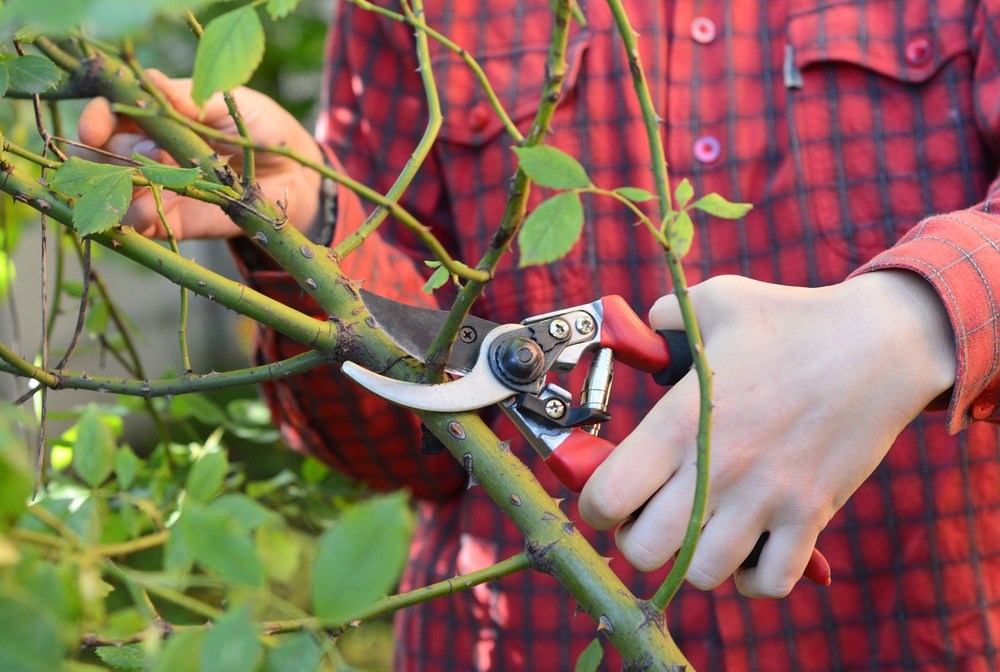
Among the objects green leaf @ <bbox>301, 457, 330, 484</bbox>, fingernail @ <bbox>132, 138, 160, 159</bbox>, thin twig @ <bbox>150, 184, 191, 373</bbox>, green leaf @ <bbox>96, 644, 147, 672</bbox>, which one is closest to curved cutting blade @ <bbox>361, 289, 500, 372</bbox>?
thin twig @ <bbox>150, 184, 191, 373</bbox>

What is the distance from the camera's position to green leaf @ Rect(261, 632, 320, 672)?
224mm

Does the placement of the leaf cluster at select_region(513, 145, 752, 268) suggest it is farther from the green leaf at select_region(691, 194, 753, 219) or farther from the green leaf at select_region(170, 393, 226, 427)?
the green leaf at select_region(170, 393, 226, 427)

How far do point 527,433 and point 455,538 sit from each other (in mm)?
544

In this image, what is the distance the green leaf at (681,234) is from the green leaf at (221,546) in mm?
200

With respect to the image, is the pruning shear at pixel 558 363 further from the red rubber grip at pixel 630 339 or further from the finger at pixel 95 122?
the finger at pixel 95 122

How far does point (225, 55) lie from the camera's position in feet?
0.91

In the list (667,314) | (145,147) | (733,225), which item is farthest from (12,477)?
(733,225)

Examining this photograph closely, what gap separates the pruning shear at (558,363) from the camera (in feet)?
1.86

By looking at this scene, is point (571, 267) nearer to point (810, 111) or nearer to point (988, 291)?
point (810, 111)

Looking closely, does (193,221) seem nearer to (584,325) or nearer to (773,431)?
(584,325)

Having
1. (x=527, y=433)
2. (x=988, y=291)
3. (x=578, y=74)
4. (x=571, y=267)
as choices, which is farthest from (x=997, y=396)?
(x=578, y=74)

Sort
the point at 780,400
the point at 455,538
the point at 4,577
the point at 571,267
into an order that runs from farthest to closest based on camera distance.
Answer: the point at 455,538
the point at 571,267
the point at 780,400
the point at 4,577

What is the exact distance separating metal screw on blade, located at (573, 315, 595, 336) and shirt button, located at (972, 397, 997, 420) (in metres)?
0.29

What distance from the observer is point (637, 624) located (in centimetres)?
43
